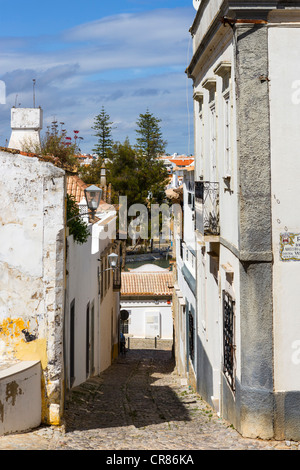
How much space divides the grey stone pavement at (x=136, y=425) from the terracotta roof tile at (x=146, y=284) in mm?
17113

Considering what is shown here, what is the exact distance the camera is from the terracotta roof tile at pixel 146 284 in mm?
33344

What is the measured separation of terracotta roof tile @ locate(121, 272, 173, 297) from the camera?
33.3 metres

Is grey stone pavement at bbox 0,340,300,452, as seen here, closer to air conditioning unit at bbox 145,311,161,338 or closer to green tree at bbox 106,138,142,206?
air conditioning unit at bbox 145,311,161,338

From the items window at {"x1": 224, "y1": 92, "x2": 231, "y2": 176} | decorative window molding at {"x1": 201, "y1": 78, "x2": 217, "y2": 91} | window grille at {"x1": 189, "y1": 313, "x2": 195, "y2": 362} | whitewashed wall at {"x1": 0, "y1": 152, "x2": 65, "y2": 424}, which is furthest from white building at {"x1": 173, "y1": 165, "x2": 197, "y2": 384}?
whitewashed wall at {"x1": 0, "y1": 152, "x2": 65, "y2": 424}

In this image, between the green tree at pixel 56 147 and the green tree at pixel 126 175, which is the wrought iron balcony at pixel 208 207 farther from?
the green tree at pixel 126 175

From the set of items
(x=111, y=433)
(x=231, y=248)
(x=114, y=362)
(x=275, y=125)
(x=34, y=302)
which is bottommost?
(x=114, y=362)

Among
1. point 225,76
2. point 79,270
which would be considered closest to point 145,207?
point 79,270

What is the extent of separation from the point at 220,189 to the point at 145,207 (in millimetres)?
47540

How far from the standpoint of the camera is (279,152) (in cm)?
804

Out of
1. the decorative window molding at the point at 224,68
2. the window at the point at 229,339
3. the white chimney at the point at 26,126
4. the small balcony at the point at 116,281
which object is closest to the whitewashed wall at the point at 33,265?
the window at the point at 229,339

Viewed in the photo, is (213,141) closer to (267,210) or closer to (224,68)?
(224,68)

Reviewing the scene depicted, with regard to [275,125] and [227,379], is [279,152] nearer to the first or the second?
[275,125]
